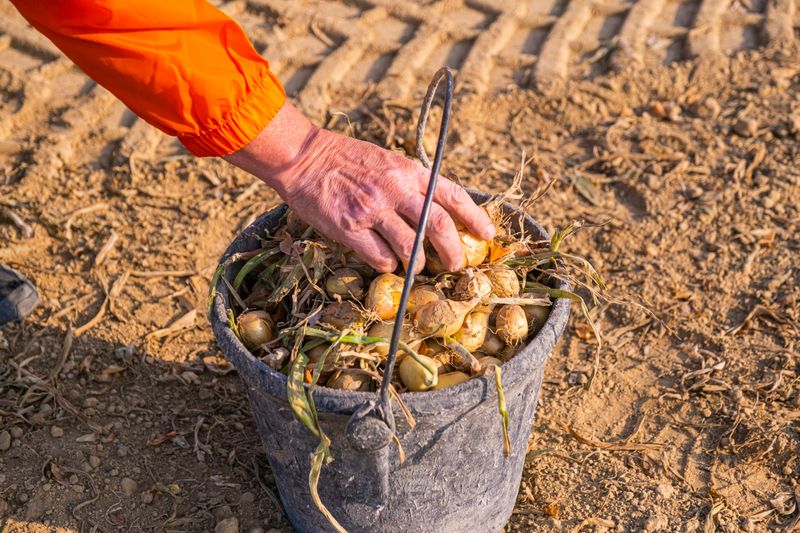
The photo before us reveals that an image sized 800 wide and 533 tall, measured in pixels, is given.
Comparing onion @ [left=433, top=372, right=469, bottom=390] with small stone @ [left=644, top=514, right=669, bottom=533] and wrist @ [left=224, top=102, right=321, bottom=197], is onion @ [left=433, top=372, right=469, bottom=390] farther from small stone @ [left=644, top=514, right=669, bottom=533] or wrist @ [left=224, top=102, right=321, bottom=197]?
small stone @ [left=644, top=514, right=669, bottom=533]

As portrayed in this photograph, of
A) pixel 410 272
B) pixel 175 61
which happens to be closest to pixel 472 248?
pixel 410 272

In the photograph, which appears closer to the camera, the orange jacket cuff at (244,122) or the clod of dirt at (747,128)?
the orange jacket cuff at (244,122)

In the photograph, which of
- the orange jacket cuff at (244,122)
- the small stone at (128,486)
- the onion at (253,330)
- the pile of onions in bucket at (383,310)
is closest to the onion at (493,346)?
the pile of onions in bucket at (383,310)

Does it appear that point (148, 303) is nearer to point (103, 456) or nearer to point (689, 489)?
point (103, 456)

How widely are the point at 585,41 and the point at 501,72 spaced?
1.60 ft

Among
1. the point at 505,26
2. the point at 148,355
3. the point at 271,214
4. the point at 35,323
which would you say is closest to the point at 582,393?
the point at 271,214

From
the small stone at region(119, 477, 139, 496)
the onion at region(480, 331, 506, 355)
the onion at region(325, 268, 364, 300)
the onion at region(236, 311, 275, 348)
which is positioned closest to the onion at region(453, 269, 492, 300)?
the onion at region(480, 331, 506, 355)

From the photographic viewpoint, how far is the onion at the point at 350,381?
66.3 inches

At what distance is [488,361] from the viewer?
1.79 m

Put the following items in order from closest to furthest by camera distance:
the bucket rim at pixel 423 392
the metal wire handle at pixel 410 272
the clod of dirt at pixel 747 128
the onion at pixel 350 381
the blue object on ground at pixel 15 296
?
Result: the metal wire handle at pixel 410 272 < the bucket rim at pixel 423 392 < the onion at pixel 350 381 < the blue object on ground at pixel 15 296 < the clod of dirt at pixel 747 128

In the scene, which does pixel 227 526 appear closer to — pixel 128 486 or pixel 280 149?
pixel 128 486

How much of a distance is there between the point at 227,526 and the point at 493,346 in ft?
2.99

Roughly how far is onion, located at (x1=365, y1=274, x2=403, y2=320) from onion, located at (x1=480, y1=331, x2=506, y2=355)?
24 cm

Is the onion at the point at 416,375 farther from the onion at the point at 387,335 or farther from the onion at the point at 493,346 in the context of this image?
the onion at the point at 493,346
